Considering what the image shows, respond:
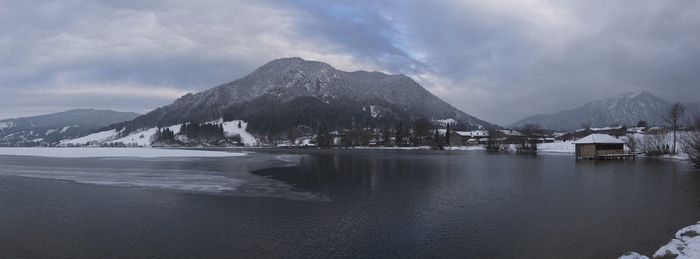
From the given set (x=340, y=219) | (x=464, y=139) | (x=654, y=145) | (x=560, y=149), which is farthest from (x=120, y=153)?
(x=464, y=139)

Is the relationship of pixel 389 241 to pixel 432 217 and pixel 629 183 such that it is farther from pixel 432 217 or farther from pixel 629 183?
pixel 629 183

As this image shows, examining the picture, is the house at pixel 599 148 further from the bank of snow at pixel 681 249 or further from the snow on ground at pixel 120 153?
the snow on ground at pixel 120 153

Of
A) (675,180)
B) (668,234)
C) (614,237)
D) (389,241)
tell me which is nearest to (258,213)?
(389,241)

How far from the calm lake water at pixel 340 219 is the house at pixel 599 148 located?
47.2 m

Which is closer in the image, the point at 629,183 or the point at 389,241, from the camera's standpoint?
the point at 389,241

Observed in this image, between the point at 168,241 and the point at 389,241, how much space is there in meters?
9.93

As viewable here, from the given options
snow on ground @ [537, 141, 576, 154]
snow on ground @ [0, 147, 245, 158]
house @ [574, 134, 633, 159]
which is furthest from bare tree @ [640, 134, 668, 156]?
snow on ground @ [0, 147, 245, 158]

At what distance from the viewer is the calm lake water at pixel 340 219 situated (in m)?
17.7

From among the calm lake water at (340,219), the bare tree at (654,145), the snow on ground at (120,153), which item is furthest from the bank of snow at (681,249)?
the snow on ground at (120,153)

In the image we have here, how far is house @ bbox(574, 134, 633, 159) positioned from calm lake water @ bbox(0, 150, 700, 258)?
47171 millimetres

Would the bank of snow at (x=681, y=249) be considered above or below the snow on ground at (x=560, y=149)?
below

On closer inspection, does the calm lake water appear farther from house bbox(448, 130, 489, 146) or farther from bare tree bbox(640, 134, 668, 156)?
house bbox(448, 130, 489, 146)

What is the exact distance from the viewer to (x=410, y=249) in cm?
1789

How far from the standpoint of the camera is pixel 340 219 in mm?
23438
